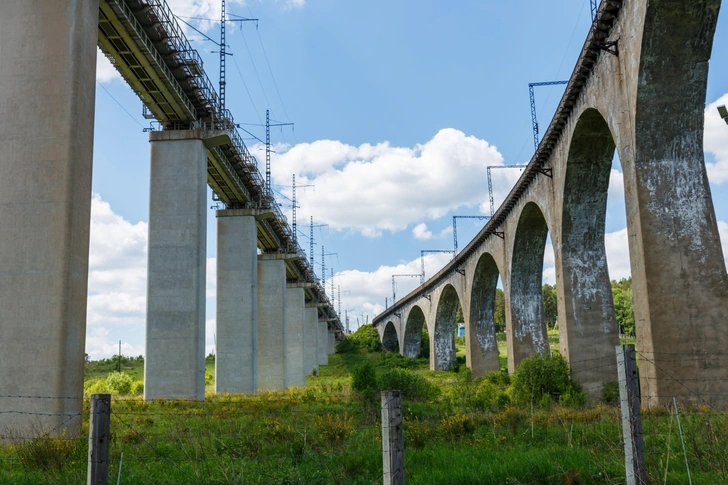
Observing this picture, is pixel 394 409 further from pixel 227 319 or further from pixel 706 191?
pixel 227 319

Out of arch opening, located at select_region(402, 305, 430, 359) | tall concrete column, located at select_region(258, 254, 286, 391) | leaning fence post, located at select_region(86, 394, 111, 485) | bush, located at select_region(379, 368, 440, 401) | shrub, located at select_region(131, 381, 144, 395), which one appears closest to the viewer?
leaning fence post, located at select_region(86, 394, 111, 485)

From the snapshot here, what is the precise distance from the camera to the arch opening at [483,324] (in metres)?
43.8

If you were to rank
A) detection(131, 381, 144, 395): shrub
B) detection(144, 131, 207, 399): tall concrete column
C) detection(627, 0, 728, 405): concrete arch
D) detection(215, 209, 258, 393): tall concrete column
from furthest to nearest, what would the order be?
detection(215, 209, 258, 393): tall concrete column < detection(131, 381, 144, 395): shrub < detection(144, 131, 207, 399): tall concrete column < detection(627, 0, 728, 405): concrete arch

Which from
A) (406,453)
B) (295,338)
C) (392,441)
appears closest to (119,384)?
(295,338)

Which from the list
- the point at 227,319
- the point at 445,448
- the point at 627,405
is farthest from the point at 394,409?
the point at 227,319

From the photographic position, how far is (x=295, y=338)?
51.9 meters

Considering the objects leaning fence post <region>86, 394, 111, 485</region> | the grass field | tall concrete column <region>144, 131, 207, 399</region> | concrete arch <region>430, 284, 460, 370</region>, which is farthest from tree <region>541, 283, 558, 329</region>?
leaning fence post <region>86, 394, 111, 485</region>

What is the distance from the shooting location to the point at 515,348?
110ft

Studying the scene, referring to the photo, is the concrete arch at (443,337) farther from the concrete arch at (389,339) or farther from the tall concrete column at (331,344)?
the tall concrete column at (331,344)

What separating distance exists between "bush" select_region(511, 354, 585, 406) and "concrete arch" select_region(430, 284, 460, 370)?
113ft

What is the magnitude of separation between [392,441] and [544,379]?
62.0 ft

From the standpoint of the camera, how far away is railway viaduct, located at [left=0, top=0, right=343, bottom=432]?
14.4 m

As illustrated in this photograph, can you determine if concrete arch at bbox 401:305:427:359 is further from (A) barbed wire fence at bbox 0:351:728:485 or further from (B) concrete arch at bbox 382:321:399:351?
(A) barbed wire fence at bbox 0:351:728:485

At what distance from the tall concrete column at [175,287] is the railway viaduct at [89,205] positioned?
36mm
